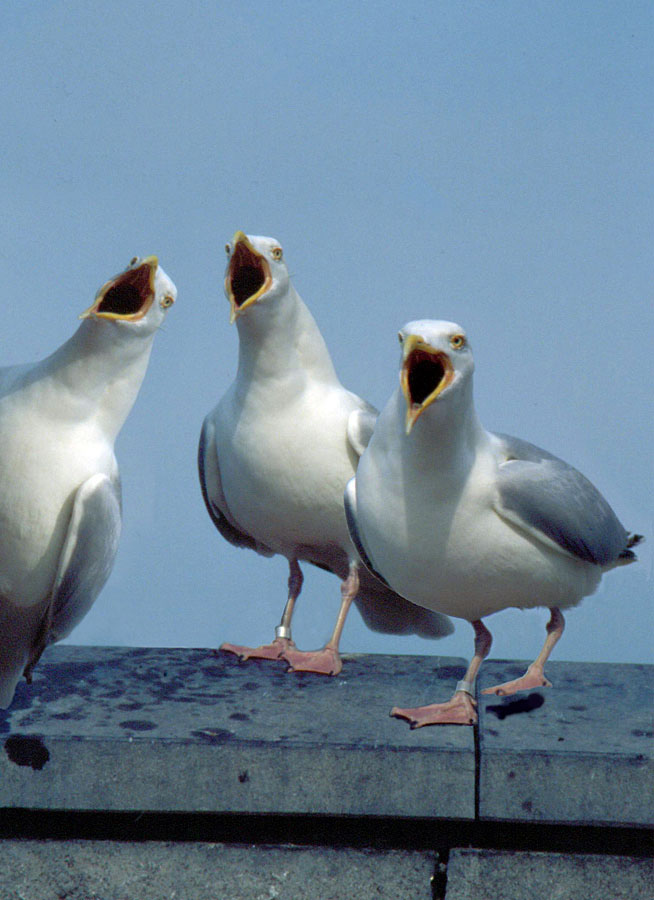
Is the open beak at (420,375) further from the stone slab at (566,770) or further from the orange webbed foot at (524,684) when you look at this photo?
the orange webbed foot at (524,684)

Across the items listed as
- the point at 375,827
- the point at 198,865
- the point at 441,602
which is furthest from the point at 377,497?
the point at 198,865

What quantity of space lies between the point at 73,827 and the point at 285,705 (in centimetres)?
77

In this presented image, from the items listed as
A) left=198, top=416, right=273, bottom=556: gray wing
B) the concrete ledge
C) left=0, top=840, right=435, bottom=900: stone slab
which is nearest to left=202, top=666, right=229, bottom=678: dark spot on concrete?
the concrete ledge

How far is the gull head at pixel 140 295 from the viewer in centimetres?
385

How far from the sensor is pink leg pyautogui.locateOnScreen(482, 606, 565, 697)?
153 inches

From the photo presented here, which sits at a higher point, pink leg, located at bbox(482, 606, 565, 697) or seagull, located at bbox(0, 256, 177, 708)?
seagull, located at bbox(0, 256, 177, 708)

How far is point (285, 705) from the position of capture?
379cm

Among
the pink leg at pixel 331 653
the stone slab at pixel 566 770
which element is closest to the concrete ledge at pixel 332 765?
the stone slab at pixel 566 770

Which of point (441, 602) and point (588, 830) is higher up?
point (441, 602)

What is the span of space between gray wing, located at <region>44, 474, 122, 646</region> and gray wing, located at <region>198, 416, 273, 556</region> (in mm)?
877

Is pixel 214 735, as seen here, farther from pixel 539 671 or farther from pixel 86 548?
pixel 539 671

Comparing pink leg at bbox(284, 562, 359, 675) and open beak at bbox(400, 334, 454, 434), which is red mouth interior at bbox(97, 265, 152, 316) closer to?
open beak at bbox(400, 334, 454, 434)

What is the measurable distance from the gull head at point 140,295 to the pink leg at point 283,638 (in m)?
1.37

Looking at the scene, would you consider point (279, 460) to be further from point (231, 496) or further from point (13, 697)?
point (13, 697)
